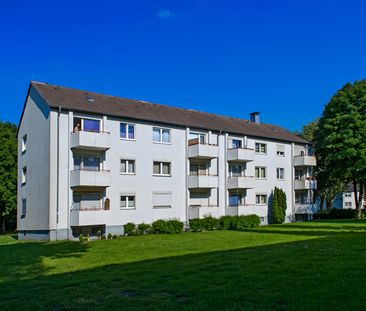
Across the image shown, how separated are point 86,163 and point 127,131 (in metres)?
4.04

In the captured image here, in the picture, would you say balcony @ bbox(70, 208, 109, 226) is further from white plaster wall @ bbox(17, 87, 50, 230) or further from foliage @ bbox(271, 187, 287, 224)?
foliage @ bbox(271, 187, 287, 224)

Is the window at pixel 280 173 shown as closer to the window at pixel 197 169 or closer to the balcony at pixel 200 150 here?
the window at pixel 197 169

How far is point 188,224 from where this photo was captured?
3341 cm

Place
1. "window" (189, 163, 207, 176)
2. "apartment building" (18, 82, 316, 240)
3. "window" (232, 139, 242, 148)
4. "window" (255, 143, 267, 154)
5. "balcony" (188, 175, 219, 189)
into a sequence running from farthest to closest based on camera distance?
"window" (255, 143, 267, 154), "window" (232, 139, 242, 148), "window" (189, 163, 207, 176), "balcony" (188, 175, 219, 189), "apartment building" (18, 82, 316, 240)

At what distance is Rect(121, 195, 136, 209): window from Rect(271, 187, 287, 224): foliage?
51.9ft

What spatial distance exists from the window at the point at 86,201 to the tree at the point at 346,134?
26345 millimetres

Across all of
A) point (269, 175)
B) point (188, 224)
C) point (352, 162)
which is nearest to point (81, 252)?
point (188, 224)

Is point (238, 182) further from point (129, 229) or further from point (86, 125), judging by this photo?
point (86, 125)

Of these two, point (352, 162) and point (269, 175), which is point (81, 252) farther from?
point (352, 162)

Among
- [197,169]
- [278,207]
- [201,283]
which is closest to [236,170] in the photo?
[197,169]

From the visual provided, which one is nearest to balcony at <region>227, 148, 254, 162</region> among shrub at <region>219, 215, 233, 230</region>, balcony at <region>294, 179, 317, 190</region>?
shrub at <region>219, 215, 233, 230</region>

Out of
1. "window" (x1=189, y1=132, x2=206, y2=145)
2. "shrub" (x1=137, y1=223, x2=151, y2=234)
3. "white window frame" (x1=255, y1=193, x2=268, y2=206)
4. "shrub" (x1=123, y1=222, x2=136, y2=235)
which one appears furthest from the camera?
"white window frame" (x1=255, y1=193, x2=268, y2=206)

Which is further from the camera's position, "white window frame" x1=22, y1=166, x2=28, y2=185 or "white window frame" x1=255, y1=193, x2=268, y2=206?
"white window frame" x1=255, y1=193, x2=268, y2=206

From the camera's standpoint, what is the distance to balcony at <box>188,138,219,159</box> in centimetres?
3400
